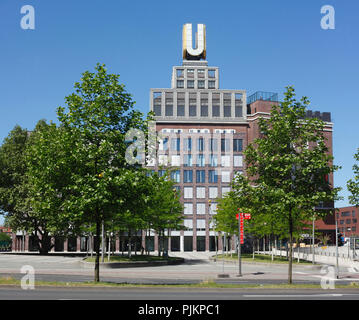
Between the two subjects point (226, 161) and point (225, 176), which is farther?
point (225, 176)

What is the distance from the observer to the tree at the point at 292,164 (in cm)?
2278

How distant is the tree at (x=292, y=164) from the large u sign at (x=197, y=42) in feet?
312

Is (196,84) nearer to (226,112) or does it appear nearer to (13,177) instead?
(226,112)

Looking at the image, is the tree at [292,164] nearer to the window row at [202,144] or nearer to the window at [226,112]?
the window row at [202,144]

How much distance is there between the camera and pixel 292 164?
2303 centimetres

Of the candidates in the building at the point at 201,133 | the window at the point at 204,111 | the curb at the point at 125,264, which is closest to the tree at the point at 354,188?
the curb at the point at 125,264

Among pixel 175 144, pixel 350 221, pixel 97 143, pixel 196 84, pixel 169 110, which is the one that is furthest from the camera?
pixel 350 221

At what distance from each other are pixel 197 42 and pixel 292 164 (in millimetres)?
98963

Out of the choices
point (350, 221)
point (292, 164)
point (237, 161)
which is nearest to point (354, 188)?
point (292, 164)

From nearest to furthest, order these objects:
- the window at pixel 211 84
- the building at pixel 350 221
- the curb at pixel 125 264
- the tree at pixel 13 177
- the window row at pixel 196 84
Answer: the curb at pixel 125 264
the tree at pixel 13 177
the window row at pixel 196 84
the window at pixel 211 84
the building at pixel 350 221

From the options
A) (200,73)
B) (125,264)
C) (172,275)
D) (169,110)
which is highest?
(200,73)

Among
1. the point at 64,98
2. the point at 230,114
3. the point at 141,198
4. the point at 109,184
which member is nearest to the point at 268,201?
the point at 141,198

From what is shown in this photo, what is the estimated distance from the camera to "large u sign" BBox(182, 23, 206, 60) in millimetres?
115062
